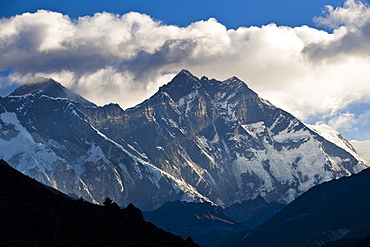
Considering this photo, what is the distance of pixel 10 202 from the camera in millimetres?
140125

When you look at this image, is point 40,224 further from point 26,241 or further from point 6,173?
point 6,173

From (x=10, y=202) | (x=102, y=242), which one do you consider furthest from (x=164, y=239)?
(x=10, y=202)

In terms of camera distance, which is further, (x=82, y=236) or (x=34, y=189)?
(x=34, y=189)

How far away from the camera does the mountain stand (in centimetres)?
12494

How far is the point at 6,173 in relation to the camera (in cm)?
16012

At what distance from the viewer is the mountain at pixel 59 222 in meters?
125

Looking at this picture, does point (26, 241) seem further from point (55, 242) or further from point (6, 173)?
point (6, 173)

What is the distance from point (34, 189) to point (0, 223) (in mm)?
29515

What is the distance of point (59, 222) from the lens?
441ft

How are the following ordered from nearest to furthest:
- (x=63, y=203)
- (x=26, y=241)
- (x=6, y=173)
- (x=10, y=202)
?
(x=26, y=241)
(x=10, y=202)
(x=63, y=203)
(x=6, y=173)

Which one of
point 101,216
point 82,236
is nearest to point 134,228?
point 101,216

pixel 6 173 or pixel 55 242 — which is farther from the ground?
pixel 6 173

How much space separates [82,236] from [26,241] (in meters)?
11.2

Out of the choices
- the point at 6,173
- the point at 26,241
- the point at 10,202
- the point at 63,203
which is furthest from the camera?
the point at 6,173
